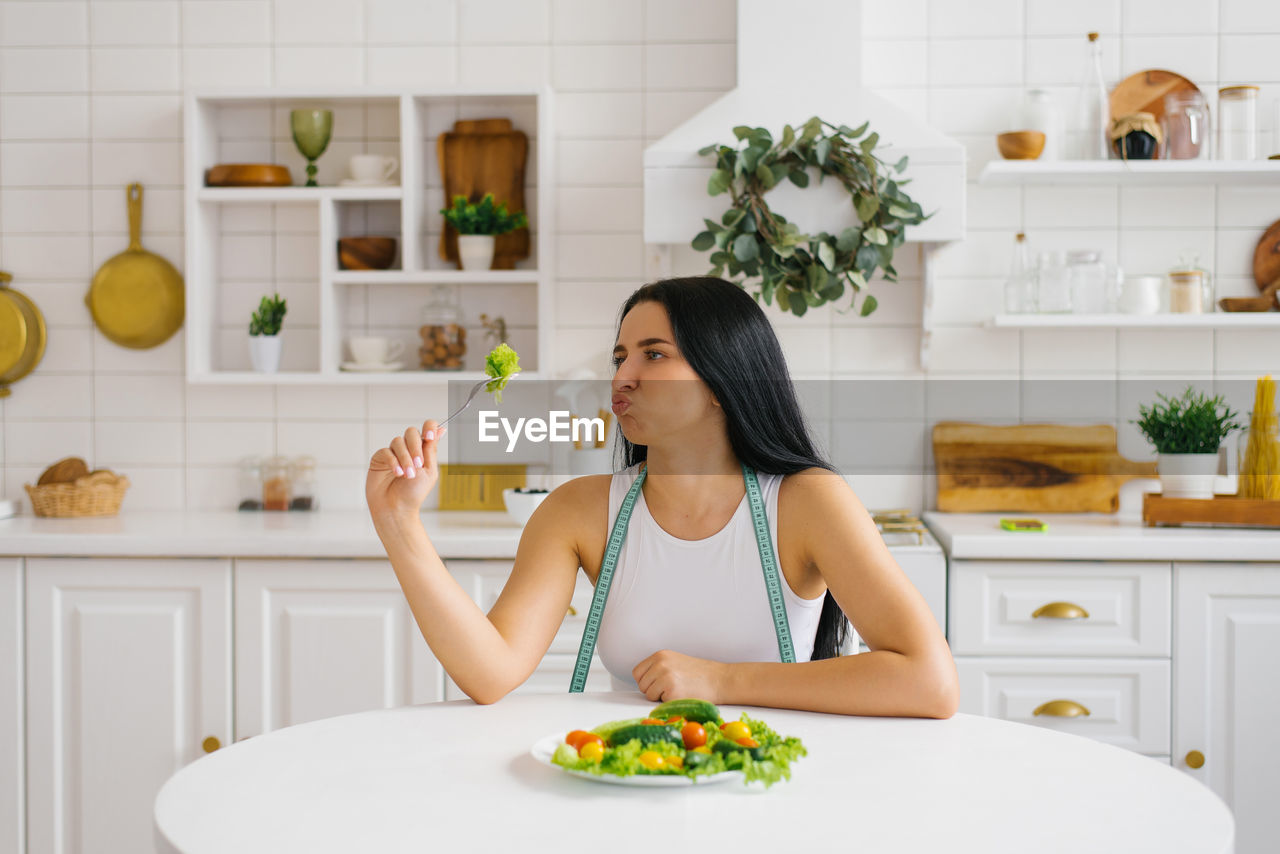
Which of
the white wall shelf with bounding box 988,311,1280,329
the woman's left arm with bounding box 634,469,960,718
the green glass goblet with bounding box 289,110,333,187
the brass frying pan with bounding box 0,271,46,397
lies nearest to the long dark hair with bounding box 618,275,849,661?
the woman's left arm with bounding box 634,469,960,718

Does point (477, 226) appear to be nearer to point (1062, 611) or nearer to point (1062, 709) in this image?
point (1062, 611)

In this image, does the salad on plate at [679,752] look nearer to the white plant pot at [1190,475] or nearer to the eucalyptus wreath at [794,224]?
the eucalyptus wreath at [794,224]

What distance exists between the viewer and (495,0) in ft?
9.45

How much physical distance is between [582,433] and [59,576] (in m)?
1.22

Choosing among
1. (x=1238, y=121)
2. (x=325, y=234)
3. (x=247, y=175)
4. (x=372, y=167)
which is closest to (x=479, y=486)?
(x=325, y=234)

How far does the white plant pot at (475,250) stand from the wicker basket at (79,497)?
107 cm

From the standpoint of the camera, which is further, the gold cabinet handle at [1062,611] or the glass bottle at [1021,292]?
the glass bottle at [1021,292]

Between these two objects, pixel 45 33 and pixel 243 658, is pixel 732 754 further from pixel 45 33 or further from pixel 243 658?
pixel 45 33

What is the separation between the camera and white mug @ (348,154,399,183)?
278 centimetres

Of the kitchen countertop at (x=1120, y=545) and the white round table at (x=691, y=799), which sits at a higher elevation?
the kitchen countertop at (x=1120, y=545)

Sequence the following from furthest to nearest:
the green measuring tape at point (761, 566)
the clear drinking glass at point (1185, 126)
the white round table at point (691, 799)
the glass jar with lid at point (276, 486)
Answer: the glass jar with lid at point (276, 486) < the clear drinking glass at point (1185, 126) < the green measuring tape at point (761, 566) < the white round table at point (691, 799)

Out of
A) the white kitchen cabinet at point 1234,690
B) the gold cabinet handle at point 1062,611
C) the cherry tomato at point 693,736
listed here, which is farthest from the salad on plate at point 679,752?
the white kitchen cabinet at point 1234,690

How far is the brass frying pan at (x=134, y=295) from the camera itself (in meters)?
2.90

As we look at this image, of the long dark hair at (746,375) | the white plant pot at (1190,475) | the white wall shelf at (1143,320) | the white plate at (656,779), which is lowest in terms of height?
the white plate at (656,779)
